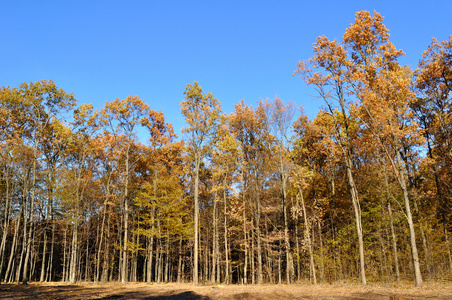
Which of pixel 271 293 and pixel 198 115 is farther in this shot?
pixel 198 115

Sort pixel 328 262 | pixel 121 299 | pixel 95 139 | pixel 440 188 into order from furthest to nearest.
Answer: pixel 95 139 → pixel 328 262 → pixel 440 188 → pixel 121 299

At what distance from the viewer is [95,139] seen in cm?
2888

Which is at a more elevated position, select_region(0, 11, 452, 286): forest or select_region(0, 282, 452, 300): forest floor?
select_region(0, 11, 452, 286): forest

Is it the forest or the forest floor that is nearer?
the forest floor

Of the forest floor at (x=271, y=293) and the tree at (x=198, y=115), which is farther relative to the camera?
the tree at (x=198, y=115)

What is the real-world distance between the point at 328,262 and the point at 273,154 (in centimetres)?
1107

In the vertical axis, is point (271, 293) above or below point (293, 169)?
below

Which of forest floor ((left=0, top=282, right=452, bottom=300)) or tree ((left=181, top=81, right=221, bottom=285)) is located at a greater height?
tree ((left=181, top=81, right=221, bottom=285))

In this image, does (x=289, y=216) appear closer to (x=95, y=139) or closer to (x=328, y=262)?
(x=328, y=262)

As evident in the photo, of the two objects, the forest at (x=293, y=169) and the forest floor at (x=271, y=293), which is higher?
the forest at (x=293, y=169)

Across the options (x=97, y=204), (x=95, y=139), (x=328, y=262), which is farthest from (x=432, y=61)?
(x=97, y=204)

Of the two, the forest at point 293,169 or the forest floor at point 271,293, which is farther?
the forest at point 293,169

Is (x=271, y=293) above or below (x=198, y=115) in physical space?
below

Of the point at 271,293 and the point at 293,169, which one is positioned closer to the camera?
the point at 271,293
